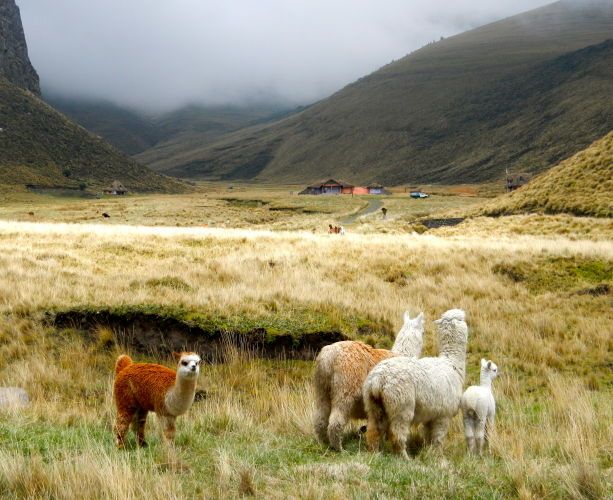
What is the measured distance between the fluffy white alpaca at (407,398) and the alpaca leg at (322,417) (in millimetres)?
531

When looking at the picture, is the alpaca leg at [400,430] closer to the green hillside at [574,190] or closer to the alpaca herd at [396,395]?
the alpaca herd at [396,395]

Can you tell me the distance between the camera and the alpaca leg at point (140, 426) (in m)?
5.43

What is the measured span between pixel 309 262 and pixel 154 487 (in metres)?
14.9

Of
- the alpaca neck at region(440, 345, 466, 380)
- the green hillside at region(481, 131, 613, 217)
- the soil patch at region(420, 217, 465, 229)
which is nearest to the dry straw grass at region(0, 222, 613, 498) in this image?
the alpaca neck at region(440, 345, 466, 380)

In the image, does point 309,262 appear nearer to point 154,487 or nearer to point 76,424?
point 76,424

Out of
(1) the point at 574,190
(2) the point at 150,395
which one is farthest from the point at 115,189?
(2) the point at 150,395

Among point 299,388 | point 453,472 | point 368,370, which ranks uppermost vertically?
point 368,370

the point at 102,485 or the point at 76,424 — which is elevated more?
the point at 102,485

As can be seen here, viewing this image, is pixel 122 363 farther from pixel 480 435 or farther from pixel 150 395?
pixel 480 435

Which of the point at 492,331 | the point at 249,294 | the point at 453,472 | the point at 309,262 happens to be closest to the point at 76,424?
the point at 453,472

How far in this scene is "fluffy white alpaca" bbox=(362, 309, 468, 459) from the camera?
196 inches

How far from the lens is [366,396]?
16.8 feet

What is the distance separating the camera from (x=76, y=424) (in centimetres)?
622

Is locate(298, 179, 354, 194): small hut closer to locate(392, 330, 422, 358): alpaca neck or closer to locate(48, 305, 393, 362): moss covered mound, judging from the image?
locate(48, 305, 393, 362): moss covered mound
